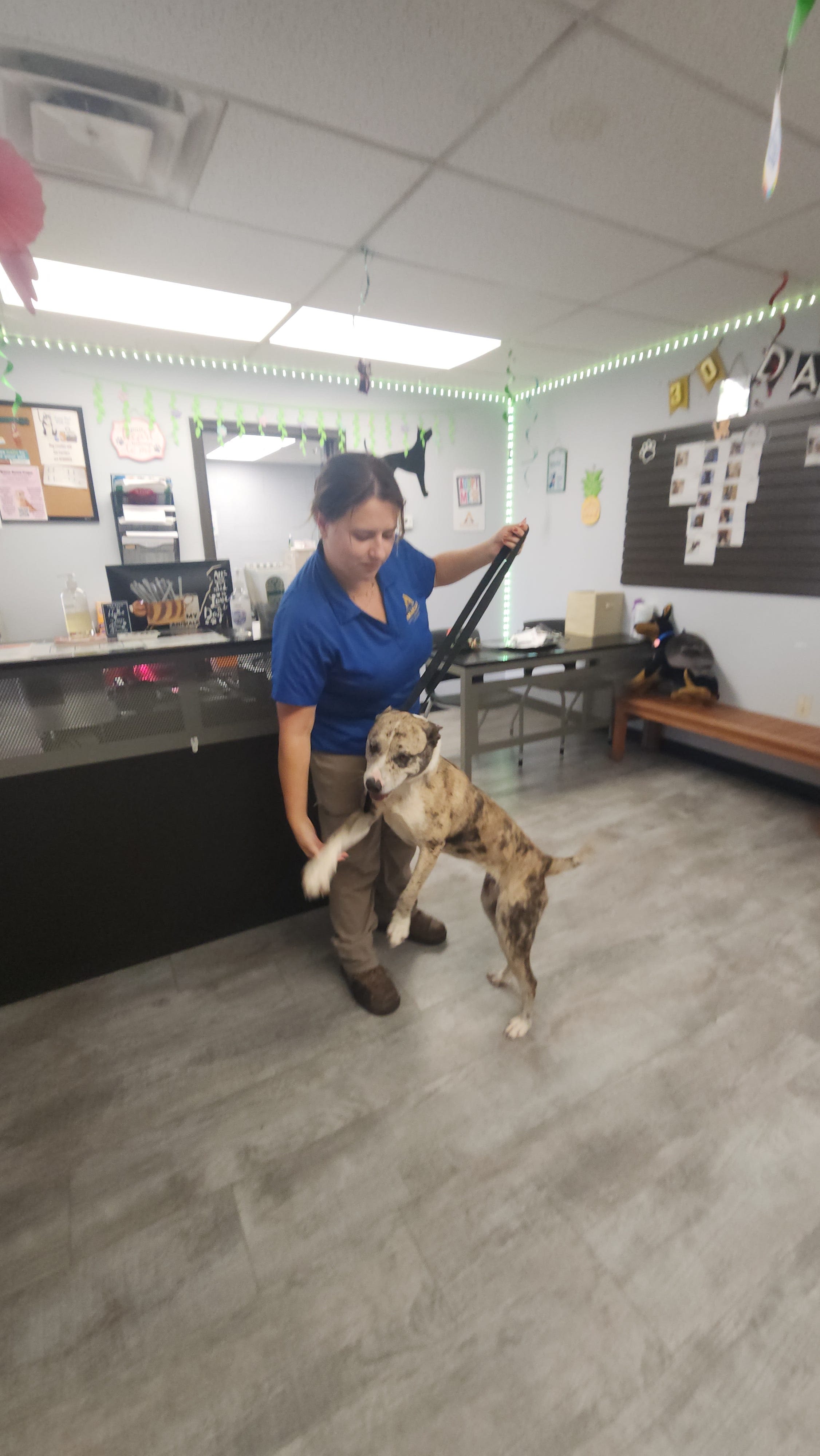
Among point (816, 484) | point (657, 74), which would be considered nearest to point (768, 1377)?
point (657, 74)

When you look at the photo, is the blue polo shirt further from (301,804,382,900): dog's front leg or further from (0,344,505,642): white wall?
(0,344,505,642): white wall

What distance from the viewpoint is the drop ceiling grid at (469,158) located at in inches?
51.8

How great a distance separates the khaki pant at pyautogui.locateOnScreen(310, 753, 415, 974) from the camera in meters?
1.61

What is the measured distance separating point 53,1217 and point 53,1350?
25 centimetres

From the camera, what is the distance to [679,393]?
3.48 metres

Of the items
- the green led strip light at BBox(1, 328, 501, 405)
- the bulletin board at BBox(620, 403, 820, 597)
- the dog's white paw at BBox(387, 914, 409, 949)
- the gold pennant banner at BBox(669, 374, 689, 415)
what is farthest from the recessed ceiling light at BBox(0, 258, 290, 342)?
the dog's white paw at BBox(387, 914, 409, 949)

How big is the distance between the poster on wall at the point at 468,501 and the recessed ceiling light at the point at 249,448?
1.35 m

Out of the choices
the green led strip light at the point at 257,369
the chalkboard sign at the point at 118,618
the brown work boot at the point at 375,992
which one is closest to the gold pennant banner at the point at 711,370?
the green led strip light at the point at 257,369

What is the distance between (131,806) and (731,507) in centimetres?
337

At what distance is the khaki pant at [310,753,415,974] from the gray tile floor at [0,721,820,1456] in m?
0.18

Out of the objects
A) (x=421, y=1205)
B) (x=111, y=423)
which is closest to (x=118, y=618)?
(x=421, y=1205)

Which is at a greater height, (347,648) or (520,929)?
(347,648)

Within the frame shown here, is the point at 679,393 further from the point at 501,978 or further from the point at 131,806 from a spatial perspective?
the point at 131,806

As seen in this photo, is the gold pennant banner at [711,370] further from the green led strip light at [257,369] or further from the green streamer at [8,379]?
the green streamer at [8,379]
